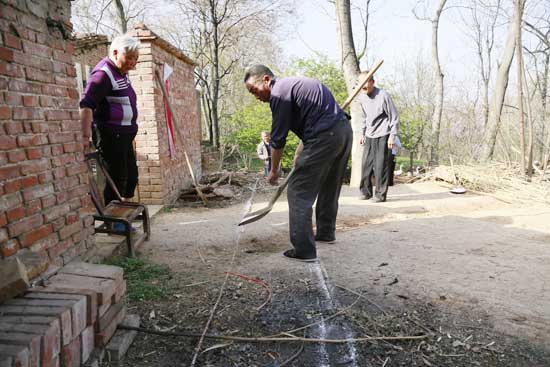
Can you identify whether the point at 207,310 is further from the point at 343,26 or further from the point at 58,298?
the point at 343,26

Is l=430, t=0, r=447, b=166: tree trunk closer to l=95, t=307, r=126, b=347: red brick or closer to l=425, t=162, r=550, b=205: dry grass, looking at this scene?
l=425, t=162, r=550, b=205: dry grass

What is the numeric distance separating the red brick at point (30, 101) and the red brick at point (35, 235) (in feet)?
2.35

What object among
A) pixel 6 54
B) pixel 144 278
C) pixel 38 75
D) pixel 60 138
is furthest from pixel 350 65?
pixel 6 54

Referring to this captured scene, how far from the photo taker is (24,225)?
86.9 inches

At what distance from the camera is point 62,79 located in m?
2.67

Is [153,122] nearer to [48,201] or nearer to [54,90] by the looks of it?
[54,90]

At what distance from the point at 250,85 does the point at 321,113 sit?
2.14 ft

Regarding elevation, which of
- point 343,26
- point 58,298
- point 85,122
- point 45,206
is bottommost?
point 58,298

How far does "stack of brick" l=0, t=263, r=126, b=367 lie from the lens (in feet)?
5.06

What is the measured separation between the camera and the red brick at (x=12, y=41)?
2.12 meters

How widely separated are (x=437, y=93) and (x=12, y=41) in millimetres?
15670

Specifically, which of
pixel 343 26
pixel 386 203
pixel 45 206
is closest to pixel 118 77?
pixel 45 206

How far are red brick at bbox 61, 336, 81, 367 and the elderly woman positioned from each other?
1.96 m

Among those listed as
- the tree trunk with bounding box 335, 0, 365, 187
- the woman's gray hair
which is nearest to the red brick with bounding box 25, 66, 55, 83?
the woman's gray hair
